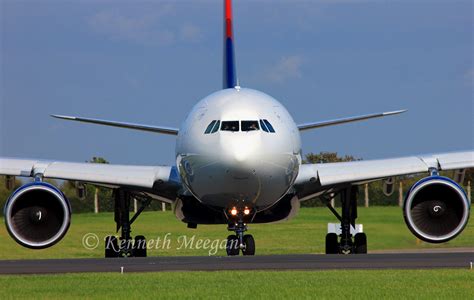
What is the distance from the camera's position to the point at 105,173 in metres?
27.5

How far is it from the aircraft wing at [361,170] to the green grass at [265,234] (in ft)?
25.3

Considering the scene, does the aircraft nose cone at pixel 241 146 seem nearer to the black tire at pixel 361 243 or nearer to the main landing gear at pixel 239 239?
the main landing gear at pixel 239 239

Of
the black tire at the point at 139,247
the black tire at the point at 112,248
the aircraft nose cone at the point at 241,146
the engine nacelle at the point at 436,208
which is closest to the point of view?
the aircraft nose cone at the point at 241,146

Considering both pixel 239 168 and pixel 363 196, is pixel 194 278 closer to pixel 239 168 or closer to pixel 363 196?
A: pixel 239 168

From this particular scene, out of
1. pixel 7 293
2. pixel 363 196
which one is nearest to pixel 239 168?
pixel 7 293

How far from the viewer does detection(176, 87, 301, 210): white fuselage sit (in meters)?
23.5

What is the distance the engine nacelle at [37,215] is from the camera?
2511 centimetres

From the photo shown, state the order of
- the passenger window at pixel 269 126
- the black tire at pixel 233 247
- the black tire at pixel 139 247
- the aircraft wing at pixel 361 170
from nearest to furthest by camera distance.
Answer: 1. the passenger window at pixel 269 126
2. the black tire at pixel 233 247
3. the aircraft wing at pixel 361 170
4. the black tire at pixel 139 247

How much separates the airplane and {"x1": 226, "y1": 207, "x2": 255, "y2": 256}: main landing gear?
0.8 inches

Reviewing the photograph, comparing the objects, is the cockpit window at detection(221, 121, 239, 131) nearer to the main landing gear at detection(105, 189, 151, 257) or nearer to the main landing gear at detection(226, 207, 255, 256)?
the main landing gear at detection(226, 207, 255, 256)

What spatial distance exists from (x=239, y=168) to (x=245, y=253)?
8.95 ft

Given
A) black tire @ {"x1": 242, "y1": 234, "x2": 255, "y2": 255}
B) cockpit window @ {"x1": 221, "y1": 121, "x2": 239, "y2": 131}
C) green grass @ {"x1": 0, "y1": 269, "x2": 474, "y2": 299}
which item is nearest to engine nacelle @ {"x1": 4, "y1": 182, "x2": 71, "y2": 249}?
black tire @ {"x1": 242, "y1": 234, "x2": 255, "y2": 255}

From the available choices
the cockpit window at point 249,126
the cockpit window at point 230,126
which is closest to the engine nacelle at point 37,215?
the cockpit window at point 230,126

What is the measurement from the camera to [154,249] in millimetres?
36656
